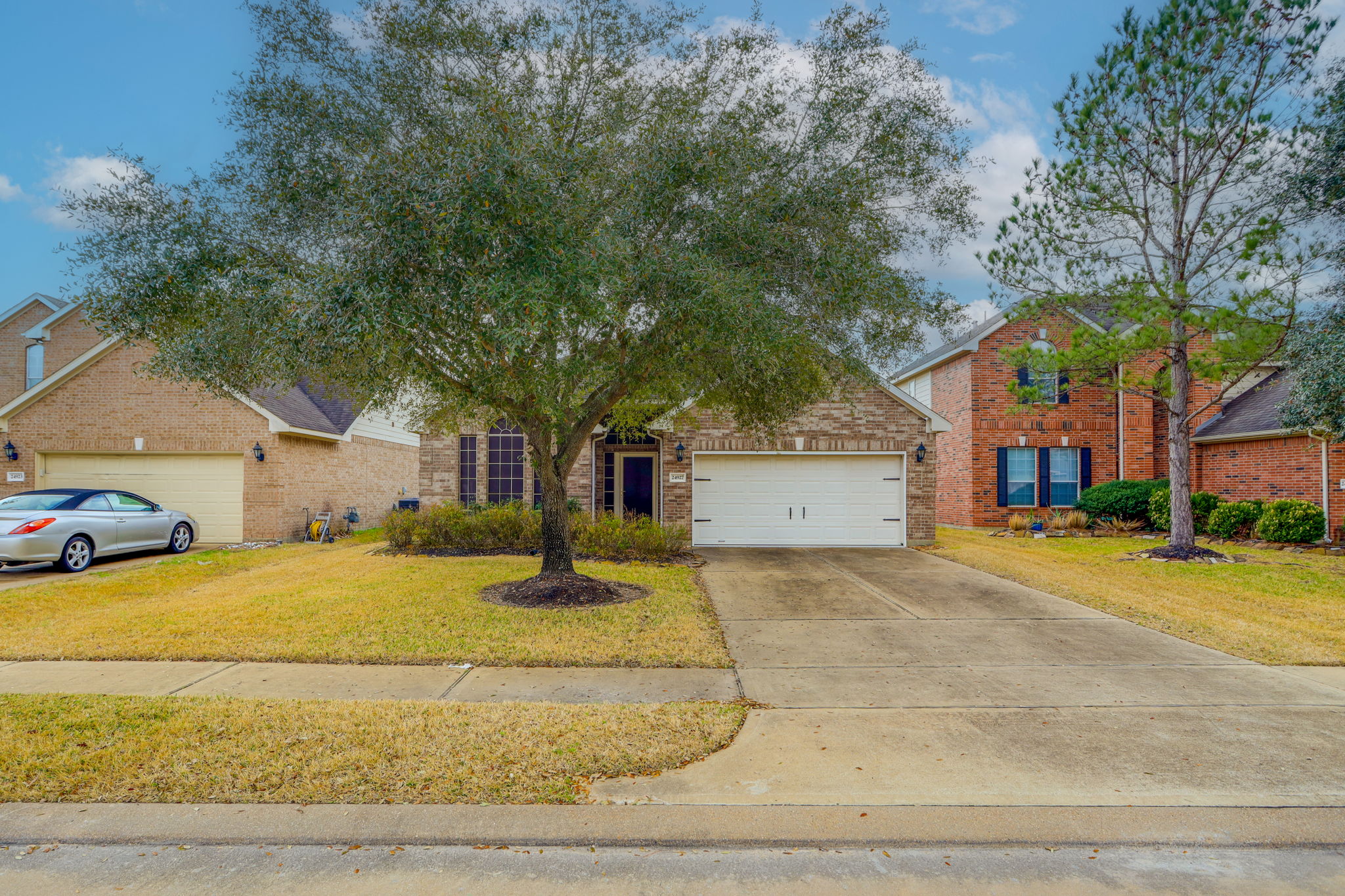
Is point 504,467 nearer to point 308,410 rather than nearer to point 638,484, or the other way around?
point 638,484

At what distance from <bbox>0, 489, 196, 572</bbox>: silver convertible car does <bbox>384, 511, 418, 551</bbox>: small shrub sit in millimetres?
4238

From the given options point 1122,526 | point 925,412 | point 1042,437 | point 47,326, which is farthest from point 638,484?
point 47,326

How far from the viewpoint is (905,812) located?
3633 mm

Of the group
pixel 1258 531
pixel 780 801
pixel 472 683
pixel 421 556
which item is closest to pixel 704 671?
pixel 472 683

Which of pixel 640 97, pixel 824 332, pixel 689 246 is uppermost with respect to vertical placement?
pixel 640 97

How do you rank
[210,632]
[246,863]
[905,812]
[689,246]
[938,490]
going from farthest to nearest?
1. [938,490]
2. [689,246]
3. [210,632]
4. [905,812]
5. [246,863]

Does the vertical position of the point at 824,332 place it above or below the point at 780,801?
above

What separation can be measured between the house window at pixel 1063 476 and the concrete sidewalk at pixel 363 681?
17406mm

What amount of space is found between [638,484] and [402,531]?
5387mm

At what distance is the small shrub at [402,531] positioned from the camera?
44.6 ft

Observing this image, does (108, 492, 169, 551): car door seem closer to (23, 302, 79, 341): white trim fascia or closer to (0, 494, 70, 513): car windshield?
(0, 494, 70, 513): car windshield

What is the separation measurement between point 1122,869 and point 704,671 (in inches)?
131

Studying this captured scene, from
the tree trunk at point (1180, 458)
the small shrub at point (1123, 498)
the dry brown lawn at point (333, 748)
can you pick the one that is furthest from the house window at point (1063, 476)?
the dry brown lawn at point (333, 748)

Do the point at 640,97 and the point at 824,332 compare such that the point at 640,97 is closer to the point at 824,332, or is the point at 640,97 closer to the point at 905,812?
the point at 824,332
